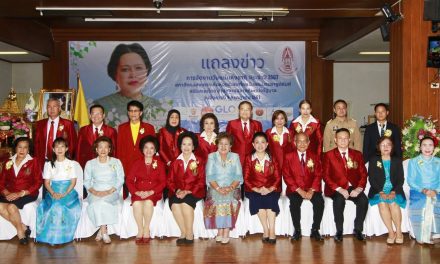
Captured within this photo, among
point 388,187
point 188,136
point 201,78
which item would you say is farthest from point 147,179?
point 201,78

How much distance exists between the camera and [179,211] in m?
5.26

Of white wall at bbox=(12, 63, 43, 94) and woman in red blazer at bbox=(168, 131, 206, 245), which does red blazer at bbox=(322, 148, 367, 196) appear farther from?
white wall at bbox=(12, 63, 43, 94)

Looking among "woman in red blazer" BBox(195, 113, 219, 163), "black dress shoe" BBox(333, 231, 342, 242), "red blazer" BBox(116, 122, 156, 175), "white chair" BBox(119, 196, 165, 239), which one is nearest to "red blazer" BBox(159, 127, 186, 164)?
"red blazer" BBox(116, 122, 156, 175)

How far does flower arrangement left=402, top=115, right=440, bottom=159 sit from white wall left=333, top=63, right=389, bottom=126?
5187 millimetres

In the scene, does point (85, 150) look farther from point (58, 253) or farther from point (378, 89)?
point (378, 89)

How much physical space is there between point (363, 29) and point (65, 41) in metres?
5.46

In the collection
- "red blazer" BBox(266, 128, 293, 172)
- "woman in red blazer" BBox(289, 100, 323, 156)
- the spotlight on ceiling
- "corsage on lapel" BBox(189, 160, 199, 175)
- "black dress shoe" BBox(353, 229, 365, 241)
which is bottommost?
"black dress shoe" BBox(353, 229, 365, 241)

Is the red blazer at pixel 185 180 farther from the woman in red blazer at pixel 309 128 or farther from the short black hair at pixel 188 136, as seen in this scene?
the woman in red blazer at pixel 309 128

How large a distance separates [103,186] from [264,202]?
1.58 meters

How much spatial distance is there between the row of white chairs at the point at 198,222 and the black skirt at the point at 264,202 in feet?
0.50

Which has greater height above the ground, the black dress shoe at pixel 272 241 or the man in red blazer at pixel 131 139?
the man in red blazer at pixel 131 139

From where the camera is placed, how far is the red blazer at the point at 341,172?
5.45 meters

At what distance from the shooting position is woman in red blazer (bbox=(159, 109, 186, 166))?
602 cm

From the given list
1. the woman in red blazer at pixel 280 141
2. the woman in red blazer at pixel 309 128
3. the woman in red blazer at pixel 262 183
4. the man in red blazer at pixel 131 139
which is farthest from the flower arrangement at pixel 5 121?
the woman in red blazer at pixel 309 128
